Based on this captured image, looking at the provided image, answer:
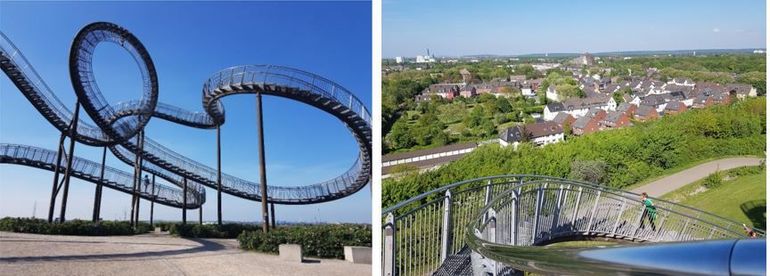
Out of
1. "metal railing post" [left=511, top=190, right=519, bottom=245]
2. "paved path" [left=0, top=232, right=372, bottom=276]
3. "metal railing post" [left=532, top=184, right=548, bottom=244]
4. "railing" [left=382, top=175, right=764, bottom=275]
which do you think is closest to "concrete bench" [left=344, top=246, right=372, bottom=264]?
"paved path" [left=0, top=232, right=372, bottom=276]

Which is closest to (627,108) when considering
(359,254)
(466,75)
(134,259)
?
(466,75)

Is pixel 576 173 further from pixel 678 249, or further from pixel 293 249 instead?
pixel 678 249

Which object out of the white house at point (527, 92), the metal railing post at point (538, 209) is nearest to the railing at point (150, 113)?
the white house at point (527, 92)

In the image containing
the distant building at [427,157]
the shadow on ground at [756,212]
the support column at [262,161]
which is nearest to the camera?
the shadow on ground at [756,212]

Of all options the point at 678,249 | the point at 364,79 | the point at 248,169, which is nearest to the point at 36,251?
the point at 248,169

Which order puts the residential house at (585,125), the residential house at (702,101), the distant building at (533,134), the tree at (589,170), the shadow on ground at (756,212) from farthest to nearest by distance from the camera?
the distant building at (533,134) < the tree at (589,170) < the residential house at (585,125) < the residential house at (702,101) < the shadow on ground at (756,212)

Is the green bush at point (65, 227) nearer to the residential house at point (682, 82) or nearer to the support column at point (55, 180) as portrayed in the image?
the support column at point (55, 180)

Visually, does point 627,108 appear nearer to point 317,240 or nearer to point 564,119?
point 564,119
